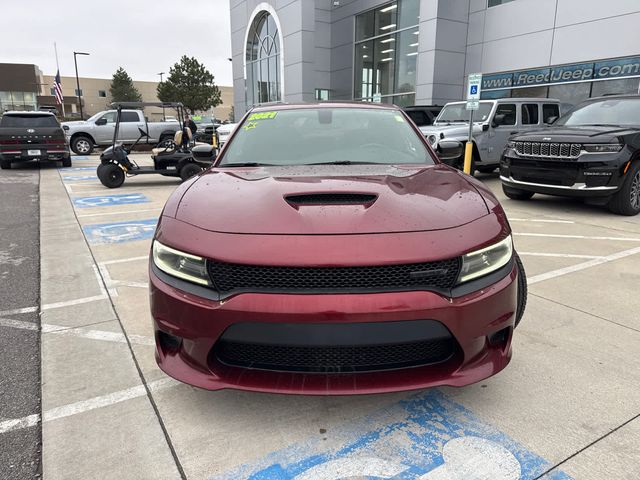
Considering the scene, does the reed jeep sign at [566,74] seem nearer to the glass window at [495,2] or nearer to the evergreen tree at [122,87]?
the glass window at [495,2]

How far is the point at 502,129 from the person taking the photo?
10758mm

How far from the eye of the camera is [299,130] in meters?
3.40

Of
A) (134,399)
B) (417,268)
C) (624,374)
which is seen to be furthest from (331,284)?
(624,374)

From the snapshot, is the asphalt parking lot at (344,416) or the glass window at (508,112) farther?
the glass window at (508,112)

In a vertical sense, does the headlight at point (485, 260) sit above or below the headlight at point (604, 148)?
below

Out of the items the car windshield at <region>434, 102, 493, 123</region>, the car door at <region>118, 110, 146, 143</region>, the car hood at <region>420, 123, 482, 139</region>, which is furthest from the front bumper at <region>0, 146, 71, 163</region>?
the car windshield at <region>434, 102, 493, 123</region>

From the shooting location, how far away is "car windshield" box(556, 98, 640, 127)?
7406mm

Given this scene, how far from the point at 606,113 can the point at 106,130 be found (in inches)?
718

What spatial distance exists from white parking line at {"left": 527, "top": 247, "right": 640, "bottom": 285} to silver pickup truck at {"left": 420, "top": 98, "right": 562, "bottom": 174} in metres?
5.44

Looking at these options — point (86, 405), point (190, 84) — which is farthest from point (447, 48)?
point (190, 84)

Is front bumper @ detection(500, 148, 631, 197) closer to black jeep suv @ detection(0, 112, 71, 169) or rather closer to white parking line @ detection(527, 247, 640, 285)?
white parking line @ detection(527, 247, 640, 285)

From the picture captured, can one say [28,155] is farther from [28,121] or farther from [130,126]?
[130,126]

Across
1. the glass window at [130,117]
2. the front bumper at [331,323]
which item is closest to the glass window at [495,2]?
the glass window at [130,117]

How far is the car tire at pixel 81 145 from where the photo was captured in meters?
19.1
